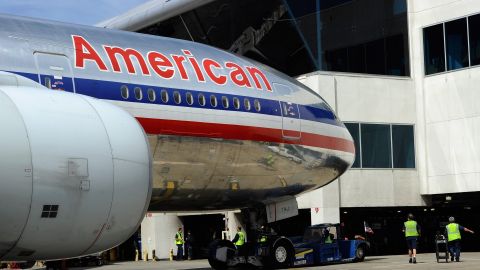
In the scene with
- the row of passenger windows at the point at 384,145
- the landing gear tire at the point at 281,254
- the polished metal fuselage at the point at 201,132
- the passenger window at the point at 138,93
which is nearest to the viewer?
the polished metal fuselage at the point at 201,132

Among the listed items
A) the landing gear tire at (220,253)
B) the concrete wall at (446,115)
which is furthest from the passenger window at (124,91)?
the concrete wall at (446,115)

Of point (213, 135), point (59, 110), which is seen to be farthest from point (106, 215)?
point (213, 135)

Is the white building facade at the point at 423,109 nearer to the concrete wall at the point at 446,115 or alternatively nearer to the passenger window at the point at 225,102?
the concrete wall at the point at 446,115

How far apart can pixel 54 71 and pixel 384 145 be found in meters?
21.2

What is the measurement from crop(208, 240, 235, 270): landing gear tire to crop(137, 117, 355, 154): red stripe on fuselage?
3.77m

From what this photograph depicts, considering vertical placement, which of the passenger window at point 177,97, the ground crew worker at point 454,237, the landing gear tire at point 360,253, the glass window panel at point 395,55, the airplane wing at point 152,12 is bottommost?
the landing gear tire at point 360,253

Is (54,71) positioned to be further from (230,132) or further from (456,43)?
(456,43)

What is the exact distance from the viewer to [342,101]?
103ft

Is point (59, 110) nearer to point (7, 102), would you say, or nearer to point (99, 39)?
point (7, 102)

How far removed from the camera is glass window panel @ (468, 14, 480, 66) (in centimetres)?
3100

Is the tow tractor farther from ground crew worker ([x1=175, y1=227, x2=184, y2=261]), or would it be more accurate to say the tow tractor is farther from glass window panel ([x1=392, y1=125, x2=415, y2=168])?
ground crew worker ([x1=175, y1=227, x2=184, y2=261])

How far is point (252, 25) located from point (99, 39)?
74.8ft

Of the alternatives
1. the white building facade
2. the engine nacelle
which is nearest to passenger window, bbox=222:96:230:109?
the engine nacelle

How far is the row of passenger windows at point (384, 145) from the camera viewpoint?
3192 cm
